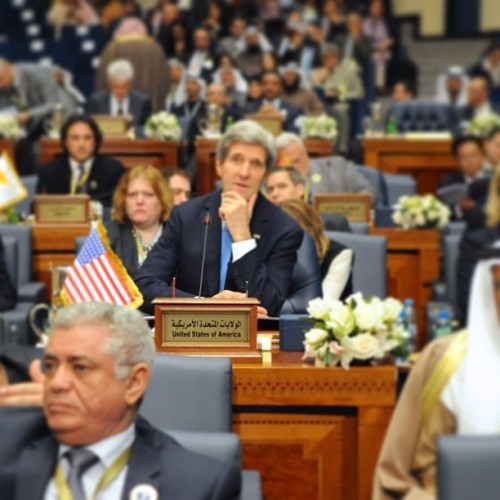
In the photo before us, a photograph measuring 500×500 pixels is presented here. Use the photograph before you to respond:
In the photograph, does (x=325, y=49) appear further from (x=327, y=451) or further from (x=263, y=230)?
(x=327, y=451)

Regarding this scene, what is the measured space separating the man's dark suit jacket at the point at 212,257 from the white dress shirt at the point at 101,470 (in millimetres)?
2399

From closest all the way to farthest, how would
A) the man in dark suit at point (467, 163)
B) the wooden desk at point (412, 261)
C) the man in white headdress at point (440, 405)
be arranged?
the man in white headdress at point (440, 405) → the wooden desk at point (412, 261) → the man in dark suit at point (467, 163)

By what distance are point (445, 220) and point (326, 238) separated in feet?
9.08

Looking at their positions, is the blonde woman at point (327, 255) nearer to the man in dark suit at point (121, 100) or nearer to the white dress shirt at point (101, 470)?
the white dress shirt at point (101, 470)

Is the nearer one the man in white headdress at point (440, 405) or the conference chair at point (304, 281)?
the man in white headdress at point (440, 405)

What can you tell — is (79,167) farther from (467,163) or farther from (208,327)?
(208,327)

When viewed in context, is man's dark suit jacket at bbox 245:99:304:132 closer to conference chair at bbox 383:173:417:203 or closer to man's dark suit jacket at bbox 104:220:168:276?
conference chair at bbox 383:173:417:203

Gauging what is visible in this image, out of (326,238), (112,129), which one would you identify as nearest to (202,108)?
(112,129)

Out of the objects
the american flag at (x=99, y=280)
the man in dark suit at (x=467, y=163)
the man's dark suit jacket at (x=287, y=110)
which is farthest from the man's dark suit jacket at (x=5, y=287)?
the man's dark suit jacket at (x=287, y=110)

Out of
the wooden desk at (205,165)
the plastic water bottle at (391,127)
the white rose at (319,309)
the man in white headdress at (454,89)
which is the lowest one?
the white rose at (319,309)

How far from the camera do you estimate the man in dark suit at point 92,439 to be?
417 cm

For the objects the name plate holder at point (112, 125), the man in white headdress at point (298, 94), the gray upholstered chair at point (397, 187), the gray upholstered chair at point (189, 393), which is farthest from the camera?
the man in white headdress at point (298, 94)

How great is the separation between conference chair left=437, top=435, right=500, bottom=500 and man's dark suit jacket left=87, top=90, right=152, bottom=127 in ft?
35.5

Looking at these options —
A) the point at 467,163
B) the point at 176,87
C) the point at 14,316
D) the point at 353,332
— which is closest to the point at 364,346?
the point at 353,332
